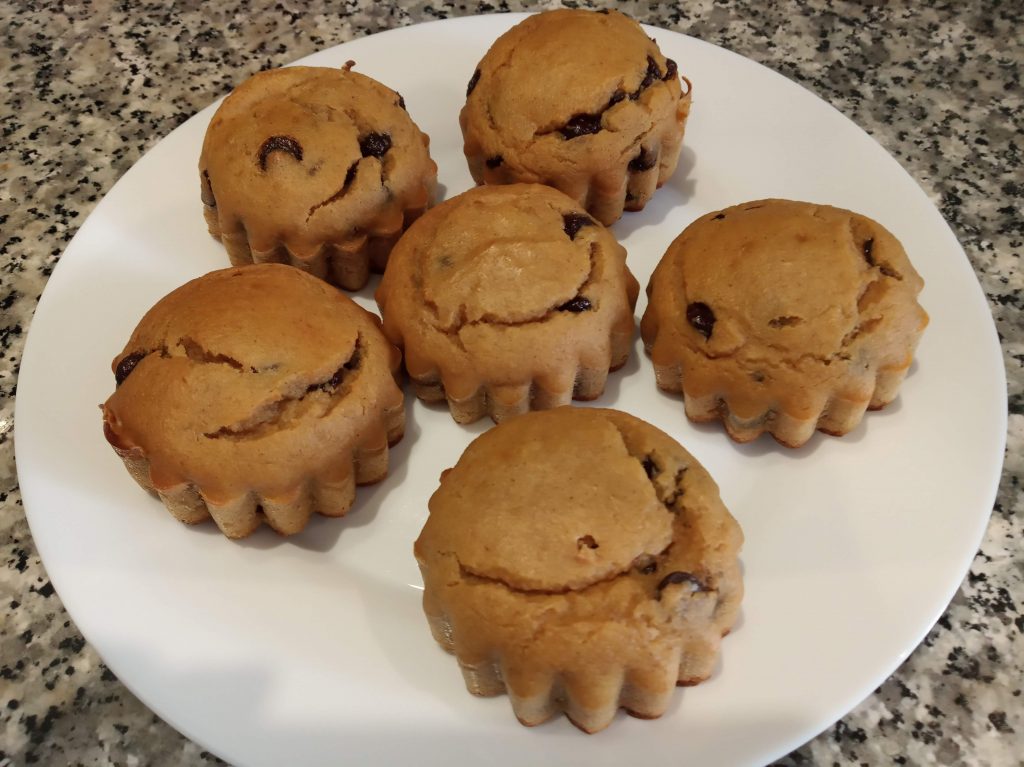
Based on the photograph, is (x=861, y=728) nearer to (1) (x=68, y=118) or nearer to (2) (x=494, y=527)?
(2) (x=494, y=527)

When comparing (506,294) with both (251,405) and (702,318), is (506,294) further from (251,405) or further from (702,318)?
(251,405)

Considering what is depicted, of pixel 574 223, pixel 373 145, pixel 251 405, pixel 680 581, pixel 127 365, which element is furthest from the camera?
pixel 373 145

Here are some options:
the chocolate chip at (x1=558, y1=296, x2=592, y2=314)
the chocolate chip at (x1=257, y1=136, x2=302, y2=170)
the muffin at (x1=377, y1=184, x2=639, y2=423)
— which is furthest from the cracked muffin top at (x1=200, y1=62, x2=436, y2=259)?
the chocolate chip at (x1=558, y1=296, x2=592, y2=314)

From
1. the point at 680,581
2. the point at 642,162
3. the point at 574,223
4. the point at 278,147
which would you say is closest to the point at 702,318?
the point at 574,223

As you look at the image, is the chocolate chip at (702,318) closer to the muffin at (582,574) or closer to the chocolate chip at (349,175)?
the muffin at (582,574)

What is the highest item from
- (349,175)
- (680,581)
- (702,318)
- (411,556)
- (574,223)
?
(349,175)

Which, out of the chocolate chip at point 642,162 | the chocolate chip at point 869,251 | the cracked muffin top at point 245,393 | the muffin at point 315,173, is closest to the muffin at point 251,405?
the cracked muffin top at point 245,393

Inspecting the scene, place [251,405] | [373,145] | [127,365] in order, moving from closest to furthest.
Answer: [251,405] → [127,365] → [373,145]
